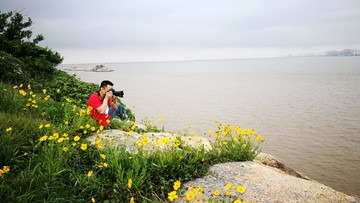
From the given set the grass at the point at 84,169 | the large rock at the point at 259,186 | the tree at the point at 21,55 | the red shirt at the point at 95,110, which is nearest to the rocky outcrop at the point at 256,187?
the large rock at the point at 259,186

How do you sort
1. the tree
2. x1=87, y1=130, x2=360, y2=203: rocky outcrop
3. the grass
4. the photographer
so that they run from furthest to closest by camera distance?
1. the tree
2. the photographer
3. x1=87, y1=130, x2=360, y2=203: rocky outcrop
4. the grass

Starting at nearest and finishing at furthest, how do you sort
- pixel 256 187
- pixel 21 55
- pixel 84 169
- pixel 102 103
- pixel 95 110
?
pixel 256 187 → pixel 84 169 → pixel 95 110 → pixel 102 103 → pixel 21 55

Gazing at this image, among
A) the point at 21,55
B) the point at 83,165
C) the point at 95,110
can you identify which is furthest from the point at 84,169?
the point at 21,55

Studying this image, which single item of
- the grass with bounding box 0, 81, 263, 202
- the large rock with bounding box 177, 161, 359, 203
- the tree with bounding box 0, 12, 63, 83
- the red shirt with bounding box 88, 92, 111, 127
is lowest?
the large rock with bounding box 177, 161, 359, 203

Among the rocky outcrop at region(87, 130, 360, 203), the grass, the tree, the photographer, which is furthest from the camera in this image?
the tree

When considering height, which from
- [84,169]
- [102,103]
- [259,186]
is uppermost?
[102,103]

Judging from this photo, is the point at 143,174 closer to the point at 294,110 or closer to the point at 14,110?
the point at 14,110

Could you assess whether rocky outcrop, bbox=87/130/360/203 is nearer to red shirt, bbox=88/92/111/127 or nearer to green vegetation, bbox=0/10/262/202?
green vegetation, bbox=0/10/262/202

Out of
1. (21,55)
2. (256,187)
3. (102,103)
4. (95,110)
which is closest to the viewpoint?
(256,187)

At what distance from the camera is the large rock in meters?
3.56

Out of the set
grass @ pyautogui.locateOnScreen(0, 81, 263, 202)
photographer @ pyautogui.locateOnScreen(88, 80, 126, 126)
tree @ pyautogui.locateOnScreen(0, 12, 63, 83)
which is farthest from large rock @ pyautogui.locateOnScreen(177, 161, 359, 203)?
tree @ pyautogui.locateOnScreen(0, 12, 63, 83)

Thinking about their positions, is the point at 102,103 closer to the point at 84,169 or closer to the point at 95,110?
the point at 95,110

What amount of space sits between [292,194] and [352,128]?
12272mm

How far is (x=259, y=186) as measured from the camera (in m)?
3.82
